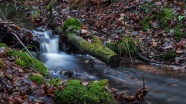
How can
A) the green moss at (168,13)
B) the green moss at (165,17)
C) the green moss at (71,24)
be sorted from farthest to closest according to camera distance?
the green moss at (168,13) → the green moss at (165,17) → the green moss at (71,24)

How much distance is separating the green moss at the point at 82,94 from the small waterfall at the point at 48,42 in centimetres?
497

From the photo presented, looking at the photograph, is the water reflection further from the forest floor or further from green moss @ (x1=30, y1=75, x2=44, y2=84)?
green moss @ (x1=30, y1=75, x2=44, y2=84)

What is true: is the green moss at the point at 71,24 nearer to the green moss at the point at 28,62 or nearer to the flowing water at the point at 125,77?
the flowing water at the point at 125,77

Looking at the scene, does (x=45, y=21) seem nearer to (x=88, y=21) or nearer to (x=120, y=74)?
(x=88, y=21)

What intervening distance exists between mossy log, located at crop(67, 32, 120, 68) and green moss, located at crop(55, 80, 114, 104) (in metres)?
2.35

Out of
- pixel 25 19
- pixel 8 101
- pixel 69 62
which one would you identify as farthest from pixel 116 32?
pixel 8 101

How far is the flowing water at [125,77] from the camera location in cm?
538

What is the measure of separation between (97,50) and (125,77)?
0.96m

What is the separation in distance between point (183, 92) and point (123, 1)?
622 cm

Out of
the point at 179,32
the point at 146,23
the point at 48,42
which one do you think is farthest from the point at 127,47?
the point at 48,42

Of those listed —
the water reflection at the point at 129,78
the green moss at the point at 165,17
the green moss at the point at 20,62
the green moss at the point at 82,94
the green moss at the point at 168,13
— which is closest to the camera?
the green moss at the point at 82,94

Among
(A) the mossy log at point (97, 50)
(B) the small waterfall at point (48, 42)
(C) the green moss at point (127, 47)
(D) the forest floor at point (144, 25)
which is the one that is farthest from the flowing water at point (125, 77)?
(D) the forest floor at point (144, 25)

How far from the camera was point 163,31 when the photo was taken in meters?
8.69

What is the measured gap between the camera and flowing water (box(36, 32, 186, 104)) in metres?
5.38
